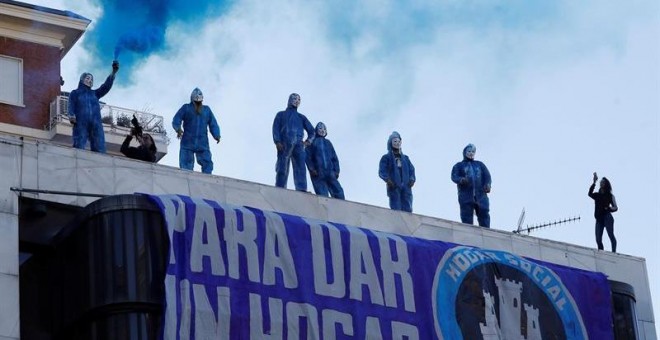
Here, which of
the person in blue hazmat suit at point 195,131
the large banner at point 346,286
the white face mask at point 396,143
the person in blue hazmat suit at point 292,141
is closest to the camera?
the large banner at point 346,286

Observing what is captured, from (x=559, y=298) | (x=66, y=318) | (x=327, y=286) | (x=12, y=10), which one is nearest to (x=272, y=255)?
(x=327, y=286)

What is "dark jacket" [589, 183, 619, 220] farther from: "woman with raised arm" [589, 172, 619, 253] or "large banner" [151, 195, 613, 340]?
"large banner" [151, 195, 613, 340]

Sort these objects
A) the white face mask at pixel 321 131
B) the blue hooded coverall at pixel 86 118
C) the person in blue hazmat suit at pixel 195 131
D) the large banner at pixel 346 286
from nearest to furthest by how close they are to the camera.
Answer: the large banner at pixel 346 286 < the blue hooded coverall at pixel 86 118 < the person in blue hazmat suit at pixel 195 131 < the white face mask at pixel 321 131

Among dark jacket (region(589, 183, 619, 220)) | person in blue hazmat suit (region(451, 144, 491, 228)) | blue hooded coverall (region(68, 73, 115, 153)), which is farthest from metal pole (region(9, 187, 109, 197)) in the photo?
dark jacket (region(589, 183, 619, 220))

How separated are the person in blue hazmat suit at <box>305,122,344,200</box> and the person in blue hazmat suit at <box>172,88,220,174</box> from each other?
83.0 inches

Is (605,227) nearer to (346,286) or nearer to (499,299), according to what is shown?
(499,299)

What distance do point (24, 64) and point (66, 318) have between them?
20.7 metres

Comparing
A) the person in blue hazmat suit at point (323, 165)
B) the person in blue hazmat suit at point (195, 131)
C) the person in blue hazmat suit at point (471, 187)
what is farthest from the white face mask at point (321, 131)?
the person in blue hazmat suit at point (471, 187)

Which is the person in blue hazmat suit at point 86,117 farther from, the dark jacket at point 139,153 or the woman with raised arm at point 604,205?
the woman with raised arm at point 604,205

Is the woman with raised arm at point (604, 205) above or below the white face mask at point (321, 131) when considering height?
below

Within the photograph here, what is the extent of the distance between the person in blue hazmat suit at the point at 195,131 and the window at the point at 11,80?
1485 centimetres

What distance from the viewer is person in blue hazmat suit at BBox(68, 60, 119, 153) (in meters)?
39.0

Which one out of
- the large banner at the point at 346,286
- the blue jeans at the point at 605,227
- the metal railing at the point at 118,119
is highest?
the metal railing at the point at 118,119

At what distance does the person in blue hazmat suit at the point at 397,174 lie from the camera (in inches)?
1661
